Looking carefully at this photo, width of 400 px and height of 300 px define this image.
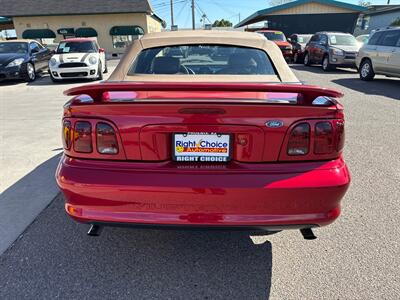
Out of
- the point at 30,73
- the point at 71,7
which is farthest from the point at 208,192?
the point at 71,7

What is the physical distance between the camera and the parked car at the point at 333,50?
48.4 ft

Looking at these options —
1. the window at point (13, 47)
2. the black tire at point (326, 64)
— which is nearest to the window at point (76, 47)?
the window at point (13, 47)

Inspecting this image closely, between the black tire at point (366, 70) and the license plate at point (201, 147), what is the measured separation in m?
11.9

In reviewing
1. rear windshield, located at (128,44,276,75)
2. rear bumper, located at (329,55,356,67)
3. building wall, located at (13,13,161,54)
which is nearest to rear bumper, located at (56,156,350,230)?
rear windshield, located at (128,44,276,75)

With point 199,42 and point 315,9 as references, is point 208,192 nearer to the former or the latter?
point 199,42

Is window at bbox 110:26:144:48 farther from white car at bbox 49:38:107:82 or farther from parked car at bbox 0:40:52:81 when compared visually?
white car at bbox 49:38:107:82

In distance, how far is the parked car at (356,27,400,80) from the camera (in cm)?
1088

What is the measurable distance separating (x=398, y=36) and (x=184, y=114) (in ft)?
37.8

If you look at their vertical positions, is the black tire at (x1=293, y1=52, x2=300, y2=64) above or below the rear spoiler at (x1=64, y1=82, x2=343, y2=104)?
below

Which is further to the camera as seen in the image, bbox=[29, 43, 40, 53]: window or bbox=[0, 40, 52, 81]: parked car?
bbox=[29, 43, 40, 53]: window

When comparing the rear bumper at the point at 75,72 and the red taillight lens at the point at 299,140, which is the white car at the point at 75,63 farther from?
the red taillight lens at the point at 299,140

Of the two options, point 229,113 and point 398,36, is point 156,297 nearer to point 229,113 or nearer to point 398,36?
point 229,113

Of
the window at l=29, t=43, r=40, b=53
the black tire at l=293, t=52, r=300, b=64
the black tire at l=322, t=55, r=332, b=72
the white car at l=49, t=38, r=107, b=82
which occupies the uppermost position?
the window at l=29, t=43, r=40, b=53

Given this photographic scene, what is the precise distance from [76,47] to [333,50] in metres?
11.0
